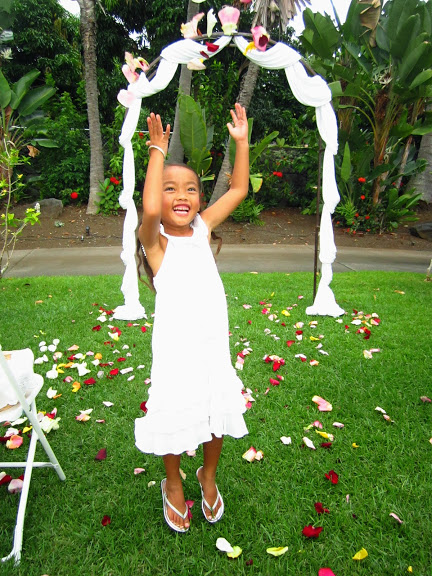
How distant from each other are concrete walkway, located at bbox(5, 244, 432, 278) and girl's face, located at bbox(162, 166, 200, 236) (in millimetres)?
→ 5105

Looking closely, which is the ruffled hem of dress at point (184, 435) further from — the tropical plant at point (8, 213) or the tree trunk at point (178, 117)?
the tree trunk at point (178, 117)

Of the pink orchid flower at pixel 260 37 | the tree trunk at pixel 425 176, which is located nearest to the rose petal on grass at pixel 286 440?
the pink orchid flower at pixel 260 37

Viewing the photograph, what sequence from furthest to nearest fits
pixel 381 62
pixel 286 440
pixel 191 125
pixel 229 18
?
pixel 381 62 → pixel 191 125 → pixel 229 18 → pixel 286 440

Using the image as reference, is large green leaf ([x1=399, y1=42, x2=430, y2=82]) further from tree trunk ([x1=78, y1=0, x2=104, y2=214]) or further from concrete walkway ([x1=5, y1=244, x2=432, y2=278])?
tree trunk ([x1=78, y1=0, x2=104, y2=214])

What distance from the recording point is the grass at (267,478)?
5.90ft

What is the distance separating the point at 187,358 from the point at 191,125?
18.5 ft

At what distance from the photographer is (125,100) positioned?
10.4 feet

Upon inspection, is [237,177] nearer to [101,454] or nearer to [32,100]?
[101,454]

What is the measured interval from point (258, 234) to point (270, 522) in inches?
332

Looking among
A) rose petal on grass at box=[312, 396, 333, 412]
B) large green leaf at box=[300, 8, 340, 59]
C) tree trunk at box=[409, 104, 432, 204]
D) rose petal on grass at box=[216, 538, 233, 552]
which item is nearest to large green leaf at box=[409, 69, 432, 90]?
large green leaf at box=[300, 8, 340, 59]

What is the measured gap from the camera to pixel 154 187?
5.46 feet

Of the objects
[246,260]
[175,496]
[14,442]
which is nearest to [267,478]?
[175,496]

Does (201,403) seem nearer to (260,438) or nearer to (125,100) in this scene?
(260,438)

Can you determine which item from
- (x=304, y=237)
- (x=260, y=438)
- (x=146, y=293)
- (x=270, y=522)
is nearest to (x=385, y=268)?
(x=304, y=237)
